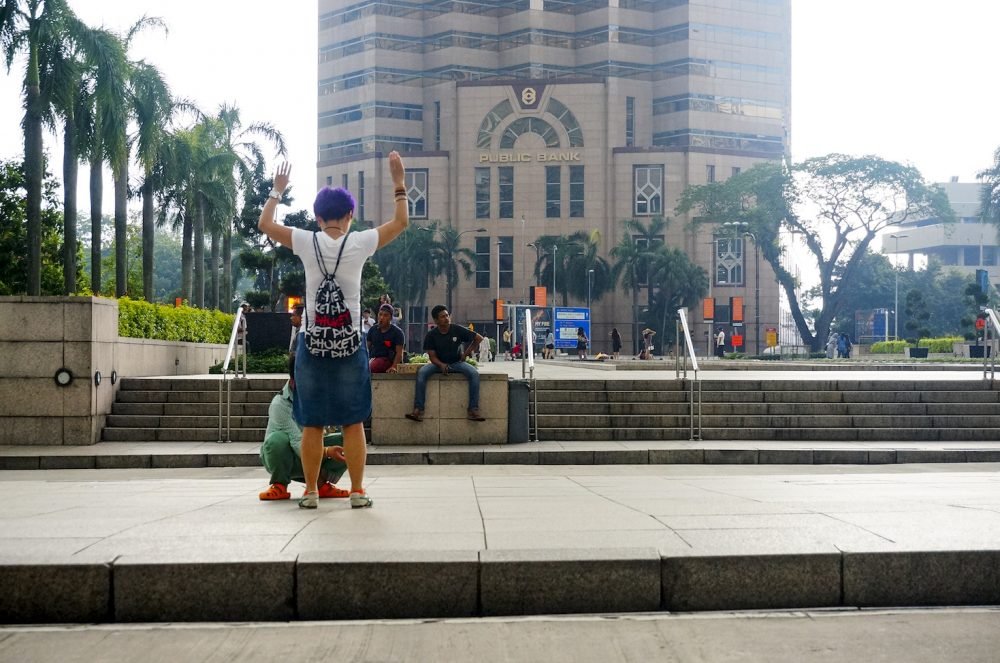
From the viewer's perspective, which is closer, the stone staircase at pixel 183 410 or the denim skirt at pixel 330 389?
the denim skirt at pixel 330 389

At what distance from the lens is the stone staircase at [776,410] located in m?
14.9

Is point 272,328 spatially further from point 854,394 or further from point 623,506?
point 623,506

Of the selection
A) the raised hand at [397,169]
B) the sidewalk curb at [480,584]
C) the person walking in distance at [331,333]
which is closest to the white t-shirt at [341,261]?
the person walking in distance at [331,333]

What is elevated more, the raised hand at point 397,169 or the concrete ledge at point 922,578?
the raised hand at point 397,169

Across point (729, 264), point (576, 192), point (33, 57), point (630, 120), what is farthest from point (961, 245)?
point (33, 57)

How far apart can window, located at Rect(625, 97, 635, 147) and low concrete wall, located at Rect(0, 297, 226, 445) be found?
8936cm

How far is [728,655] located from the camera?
3.66 m

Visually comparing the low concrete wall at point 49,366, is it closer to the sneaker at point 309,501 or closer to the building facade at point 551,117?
the sneaker at point 309,501

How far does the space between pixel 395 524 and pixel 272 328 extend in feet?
82.0

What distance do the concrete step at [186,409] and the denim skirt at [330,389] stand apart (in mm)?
9569

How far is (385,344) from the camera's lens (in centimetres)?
1409

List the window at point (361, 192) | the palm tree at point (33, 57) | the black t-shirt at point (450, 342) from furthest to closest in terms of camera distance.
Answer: the window at point (361, 192), the palm tree at point (33, 57), the black t-shirt at point (450, 342)

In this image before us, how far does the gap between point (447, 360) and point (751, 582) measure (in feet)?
31.5

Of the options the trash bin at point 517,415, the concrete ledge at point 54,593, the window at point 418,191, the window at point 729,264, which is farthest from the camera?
the window at point 418,191
